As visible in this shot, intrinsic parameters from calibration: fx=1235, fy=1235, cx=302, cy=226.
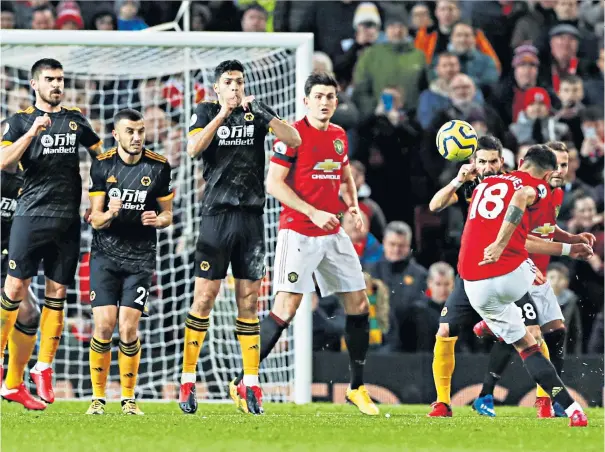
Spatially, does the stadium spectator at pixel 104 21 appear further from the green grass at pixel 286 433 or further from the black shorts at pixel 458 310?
the black shorts at pixel 458 310

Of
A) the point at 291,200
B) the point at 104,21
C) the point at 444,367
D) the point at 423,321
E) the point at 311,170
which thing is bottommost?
the point at 444,367

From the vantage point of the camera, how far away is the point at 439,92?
13664 mm

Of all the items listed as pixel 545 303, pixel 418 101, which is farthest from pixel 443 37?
pixel 545 303

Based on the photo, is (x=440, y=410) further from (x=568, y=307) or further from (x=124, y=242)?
(x=568, y=307)

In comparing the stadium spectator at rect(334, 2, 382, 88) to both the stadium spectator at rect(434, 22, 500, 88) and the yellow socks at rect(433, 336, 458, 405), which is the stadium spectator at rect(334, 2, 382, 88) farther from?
the yellow socks at rect(433, 336, 458, 405)

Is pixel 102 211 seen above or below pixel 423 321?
above

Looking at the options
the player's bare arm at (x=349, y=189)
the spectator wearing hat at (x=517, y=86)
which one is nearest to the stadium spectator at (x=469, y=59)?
the spectator wearing hat at (x=517, y=86)

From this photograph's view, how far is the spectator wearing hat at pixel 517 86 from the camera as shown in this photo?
13.8 metres

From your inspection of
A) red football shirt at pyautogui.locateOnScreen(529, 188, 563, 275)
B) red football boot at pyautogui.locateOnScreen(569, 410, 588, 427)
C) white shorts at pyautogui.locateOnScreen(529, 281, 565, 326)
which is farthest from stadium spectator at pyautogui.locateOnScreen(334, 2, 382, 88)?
red football boot at pyautogui.locateOnScreen(569, 410, 588, 427)

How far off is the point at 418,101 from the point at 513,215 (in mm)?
6063

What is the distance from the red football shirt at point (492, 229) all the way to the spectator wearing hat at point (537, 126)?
5.42 metres

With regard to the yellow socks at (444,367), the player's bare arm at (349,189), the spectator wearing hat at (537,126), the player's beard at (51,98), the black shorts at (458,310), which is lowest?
the yellow socks at (444,367)

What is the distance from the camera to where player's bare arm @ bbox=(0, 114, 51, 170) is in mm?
8414

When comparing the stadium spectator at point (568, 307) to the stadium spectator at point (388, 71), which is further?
the stadium spectator at point (388, 71)
